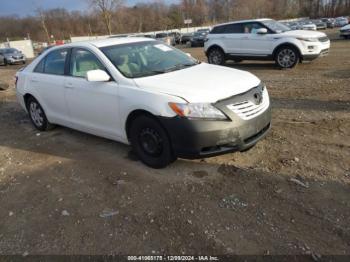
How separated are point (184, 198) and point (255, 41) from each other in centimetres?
925

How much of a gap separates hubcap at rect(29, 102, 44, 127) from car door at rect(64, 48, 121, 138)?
3.94 feet

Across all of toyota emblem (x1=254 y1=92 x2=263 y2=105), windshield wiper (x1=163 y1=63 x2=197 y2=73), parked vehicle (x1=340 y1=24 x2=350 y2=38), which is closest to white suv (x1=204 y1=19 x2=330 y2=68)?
windshield wiper (x1=163 y1=63 x2=197 y2=73)

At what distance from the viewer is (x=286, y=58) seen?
434 inches

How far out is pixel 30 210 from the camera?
12.0 ft

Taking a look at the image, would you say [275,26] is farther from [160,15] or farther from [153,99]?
[160,15]

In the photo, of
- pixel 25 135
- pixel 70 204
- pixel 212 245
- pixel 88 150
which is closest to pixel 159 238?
pixel 212 245

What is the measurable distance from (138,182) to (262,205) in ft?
4.89

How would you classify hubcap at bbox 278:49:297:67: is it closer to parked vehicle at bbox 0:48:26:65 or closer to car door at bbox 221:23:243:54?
car door at bbox 221:23:243:54

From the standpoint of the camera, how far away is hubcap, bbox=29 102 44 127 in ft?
20.2

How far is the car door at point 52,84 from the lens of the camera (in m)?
5.32

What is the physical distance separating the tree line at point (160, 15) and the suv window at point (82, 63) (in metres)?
71.1

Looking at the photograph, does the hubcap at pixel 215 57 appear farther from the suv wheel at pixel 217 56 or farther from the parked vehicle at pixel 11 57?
the parked vehicle at pixel 11 57

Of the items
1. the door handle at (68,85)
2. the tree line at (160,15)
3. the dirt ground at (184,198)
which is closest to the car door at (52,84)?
the door handle at (68,85)

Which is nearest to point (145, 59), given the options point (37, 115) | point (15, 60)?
point (37, 115)
